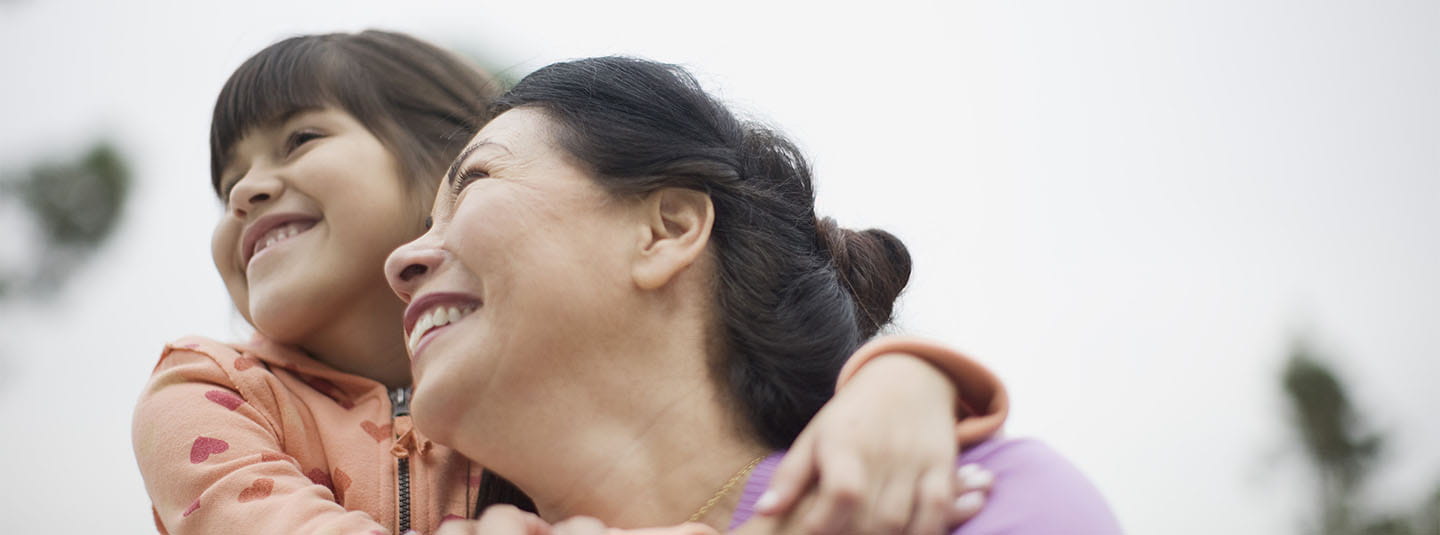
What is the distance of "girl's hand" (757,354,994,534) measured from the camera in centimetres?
143

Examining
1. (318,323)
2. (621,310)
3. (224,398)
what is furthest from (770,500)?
(318,323)

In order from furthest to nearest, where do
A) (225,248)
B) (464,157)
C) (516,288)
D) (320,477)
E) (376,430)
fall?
(225,248) → (376,430) → (320,477) → (464,157) → (516,288)

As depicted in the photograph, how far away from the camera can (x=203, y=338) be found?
7.74ft

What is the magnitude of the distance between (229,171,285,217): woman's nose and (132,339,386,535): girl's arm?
1.03ft

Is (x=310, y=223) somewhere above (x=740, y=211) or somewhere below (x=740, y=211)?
below

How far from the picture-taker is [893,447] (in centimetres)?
149

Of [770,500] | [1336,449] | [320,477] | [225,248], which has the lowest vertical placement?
[1336,449]

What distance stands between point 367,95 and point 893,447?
162 cm

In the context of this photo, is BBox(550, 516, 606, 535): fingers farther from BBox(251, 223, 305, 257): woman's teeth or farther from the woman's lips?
BBox(251, 223, 305, 257): woman's teeth

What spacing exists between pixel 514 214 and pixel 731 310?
0.39 m

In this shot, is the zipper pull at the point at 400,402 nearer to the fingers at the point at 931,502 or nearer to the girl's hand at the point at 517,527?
the girl's hand at the point at 517,527

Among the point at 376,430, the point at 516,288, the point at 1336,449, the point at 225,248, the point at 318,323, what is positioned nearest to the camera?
the point at 516,288

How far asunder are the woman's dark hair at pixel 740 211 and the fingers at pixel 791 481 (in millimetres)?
433

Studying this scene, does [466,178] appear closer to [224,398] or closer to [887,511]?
[224,398]
